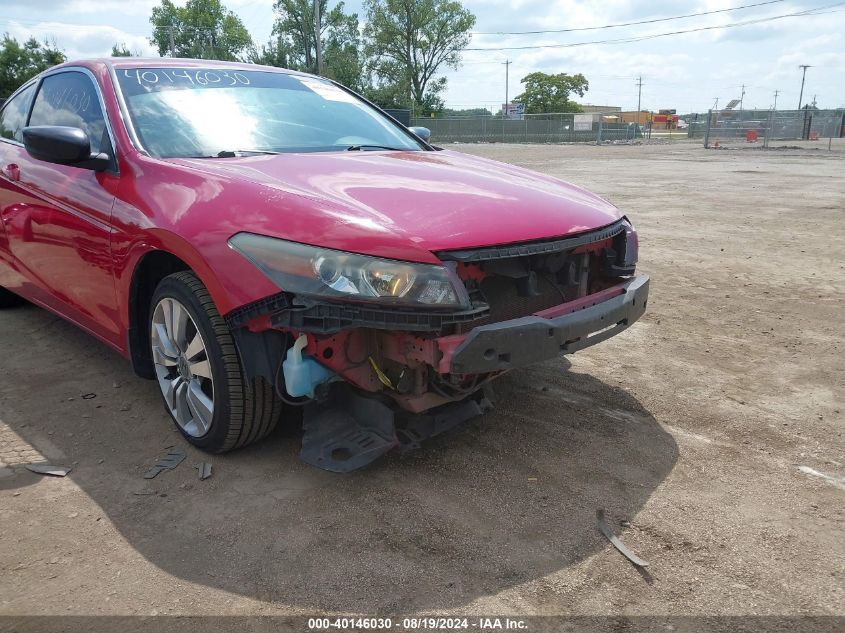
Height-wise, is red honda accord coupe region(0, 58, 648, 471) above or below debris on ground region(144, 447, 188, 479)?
above

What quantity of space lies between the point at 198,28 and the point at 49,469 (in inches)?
3427

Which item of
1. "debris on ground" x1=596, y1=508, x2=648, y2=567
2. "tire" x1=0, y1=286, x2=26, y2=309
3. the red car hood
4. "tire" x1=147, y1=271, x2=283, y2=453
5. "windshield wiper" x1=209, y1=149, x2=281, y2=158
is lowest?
"debris on ground" x1=596, y1=508, x2=648, y2=567

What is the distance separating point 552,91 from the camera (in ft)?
275

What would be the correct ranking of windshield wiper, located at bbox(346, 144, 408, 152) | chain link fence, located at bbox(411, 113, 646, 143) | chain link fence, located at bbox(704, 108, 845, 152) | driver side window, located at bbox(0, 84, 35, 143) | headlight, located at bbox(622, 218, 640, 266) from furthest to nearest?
chain link fence, located at bbox(411, 113, 646, 143)
chain link fence, located at bbox(704, 108, 845, 152)
driver side window, located at bbox(0, 84, 35, 143)
windshield wiper, located at bbox(346, 144, 408, 152)
headlight, located at bbox(622, 218, 640, 266)

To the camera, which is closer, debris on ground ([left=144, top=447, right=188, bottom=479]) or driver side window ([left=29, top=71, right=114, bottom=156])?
debris on ground ([left=144, top=447, right=188, bottom=479])

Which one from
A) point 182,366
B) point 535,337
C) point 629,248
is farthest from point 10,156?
point 629,248

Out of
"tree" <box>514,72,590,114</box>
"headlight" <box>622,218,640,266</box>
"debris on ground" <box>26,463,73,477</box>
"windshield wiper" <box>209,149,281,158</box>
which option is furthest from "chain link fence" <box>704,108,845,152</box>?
"tree" <box>514,72,590,114</box>

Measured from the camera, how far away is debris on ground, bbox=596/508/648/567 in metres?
2.24

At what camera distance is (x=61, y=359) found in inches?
162

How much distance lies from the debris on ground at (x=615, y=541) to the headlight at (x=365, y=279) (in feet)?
3.04

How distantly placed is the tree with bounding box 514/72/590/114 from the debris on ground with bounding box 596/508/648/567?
8476 centimetres

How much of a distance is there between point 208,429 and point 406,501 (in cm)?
90

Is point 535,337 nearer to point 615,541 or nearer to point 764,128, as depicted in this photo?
point 615,541

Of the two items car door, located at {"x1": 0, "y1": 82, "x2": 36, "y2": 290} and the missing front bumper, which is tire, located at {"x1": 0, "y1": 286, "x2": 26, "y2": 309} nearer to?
car door, located at {"x1": 0, "y1": 82, "x2": 36, "y2": 290}
